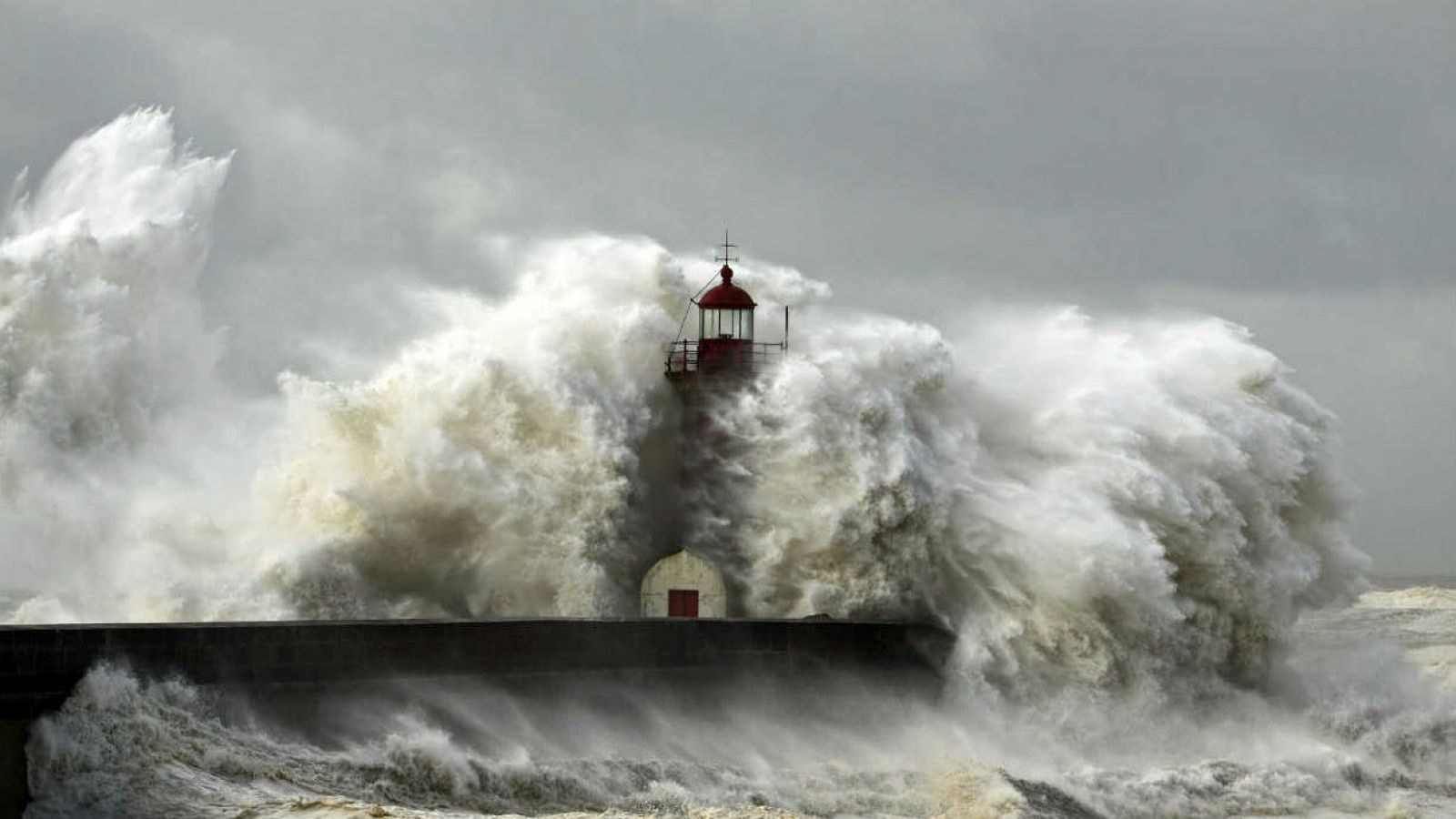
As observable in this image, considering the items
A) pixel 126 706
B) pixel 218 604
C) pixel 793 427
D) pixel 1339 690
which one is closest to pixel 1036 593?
pixel 793 427

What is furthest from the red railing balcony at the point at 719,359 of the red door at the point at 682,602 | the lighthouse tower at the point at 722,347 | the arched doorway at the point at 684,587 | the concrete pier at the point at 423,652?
the concrete pier at the point at 423,652

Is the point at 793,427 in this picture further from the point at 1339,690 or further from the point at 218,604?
the point at 1339,690

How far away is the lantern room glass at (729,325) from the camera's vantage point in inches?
902

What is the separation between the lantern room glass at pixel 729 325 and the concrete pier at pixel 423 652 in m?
3.65

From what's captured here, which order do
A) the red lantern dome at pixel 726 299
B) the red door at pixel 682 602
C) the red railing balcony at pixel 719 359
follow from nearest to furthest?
the red door at pixel 682 602, the red railing balcony at pixel 719 359, the red lantern dome at pixel 726 299

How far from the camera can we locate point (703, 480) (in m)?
22.3

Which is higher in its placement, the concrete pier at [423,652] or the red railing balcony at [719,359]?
the red railing balcony at [719,359]

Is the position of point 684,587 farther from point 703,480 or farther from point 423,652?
point 423,652

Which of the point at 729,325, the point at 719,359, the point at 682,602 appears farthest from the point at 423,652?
the point at 729,325

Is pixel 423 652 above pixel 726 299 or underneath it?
underneath

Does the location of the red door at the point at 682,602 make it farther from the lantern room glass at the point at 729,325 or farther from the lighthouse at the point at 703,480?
the lantern room glass at the point at 729,325

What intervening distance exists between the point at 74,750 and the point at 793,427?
32.8ft

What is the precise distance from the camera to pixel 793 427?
21.8 m

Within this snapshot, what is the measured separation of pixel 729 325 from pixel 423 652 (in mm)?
7894
